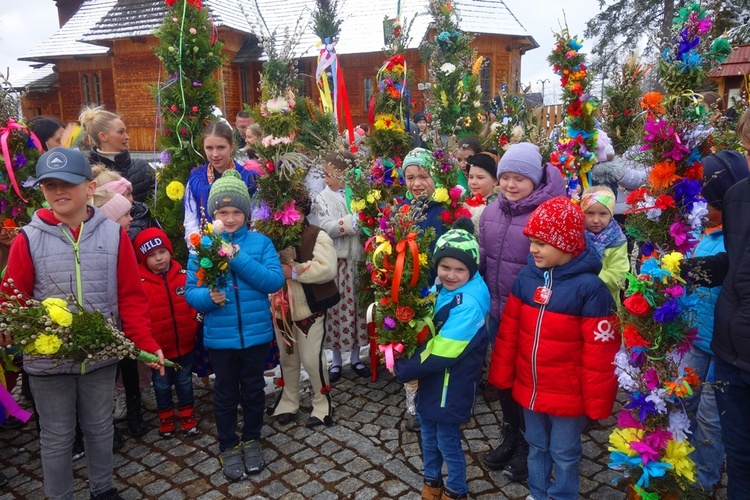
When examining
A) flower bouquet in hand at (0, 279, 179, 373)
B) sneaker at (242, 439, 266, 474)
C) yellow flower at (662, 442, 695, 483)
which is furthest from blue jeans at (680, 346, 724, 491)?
flower bouquet in hand at (0, 279, 179, 373)

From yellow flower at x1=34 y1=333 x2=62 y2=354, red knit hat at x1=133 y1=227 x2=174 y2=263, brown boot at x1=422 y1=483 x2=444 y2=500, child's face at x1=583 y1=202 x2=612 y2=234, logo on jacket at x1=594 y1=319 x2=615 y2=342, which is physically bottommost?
brown boot at x1=422 y1=483 x2=444 y2=500

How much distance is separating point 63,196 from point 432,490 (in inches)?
111

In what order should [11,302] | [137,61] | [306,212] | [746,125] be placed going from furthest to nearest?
[137,61] → [306,212] → [11,302] → [746,125]

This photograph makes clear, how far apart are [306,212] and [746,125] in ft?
9.74

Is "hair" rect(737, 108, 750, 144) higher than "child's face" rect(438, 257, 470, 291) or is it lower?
higher

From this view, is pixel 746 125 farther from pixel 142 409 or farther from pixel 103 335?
pixel 142 409

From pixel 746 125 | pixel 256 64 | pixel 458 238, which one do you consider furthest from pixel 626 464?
pixel 256 64

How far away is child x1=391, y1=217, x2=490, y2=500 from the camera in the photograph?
2908mm

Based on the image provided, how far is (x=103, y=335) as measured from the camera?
2.86 meters

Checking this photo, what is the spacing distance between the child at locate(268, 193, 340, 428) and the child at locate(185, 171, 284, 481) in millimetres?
450

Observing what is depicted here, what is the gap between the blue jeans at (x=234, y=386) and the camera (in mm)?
3621

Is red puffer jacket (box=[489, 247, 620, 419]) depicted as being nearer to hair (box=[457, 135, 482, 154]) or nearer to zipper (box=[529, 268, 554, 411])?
zipper (box=[529, 268, 554, 411])

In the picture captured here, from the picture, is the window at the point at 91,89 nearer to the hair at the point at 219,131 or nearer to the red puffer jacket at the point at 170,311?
the hair at the point at 219,131

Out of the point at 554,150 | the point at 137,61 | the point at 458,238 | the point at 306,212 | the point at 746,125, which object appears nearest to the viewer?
the point at 746,125
